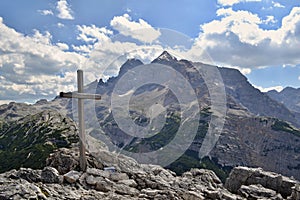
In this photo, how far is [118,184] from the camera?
17281 millimetres

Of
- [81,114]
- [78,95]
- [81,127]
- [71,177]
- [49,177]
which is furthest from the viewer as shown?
[81,114]

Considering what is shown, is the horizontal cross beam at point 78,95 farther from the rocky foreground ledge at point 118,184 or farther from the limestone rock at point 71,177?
the limestone rock at point 71,177

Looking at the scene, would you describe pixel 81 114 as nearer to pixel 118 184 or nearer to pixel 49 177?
pixel 49 177

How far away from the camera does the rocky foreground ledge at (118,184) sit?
14195mm

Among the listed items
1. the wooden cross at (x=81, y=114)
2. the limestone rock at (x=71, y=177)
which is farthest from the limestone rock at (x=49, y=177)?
the wooden cross at (x=81, y=114)


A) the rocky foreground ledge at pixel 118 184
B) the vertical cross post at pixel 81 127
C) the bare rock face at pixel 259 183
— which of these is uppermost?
the vertical cross post at pixel 81 127

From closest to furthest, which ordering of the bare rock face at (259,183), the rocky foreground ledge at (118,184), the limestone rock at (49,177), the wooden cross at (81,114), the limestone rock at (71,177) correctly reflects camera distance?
the rocky foreground ledge at (118,184)
the limestone rock at (49,177)
the limestone rock at (71,177)
the bare rock face at (259,183)
the wooden cross at (81,114)

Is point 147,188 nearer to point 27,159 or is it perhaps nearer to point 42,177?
point 42,177

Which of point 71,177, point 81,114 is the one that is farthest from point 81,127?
point 71,177

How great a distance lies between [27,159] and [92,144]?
186 meters

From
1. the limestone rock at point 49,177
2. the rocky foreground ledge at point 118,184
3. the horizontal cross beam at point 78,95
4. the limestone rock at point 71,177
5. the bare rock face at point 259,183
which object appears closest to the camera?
the rocky foreground ledge at point 118,184

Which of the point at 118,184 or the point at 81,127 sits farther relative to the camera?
the point at 81,127

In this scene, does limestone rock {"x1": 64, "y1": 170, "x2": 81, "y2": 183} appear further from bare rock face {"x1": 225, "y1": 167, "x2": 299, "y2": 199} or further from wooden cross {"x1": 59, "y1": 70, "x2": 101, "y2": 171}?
bare rock face {"x1": 225, "y1": 167, "x2": 299, "y2": 199}

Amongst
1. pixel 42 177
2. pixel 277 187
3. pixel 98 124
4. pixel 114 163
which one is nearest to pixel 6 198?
pixel 42 177
